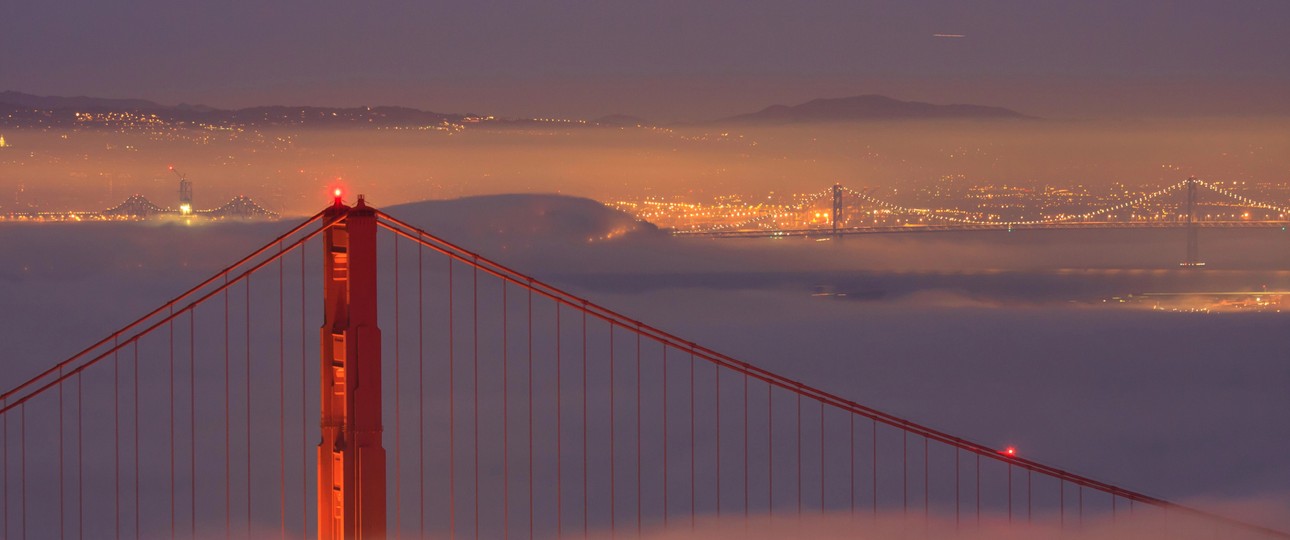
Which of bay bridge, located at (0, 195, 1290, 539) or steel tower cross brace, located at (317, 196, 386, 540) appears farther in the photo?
bay bridge, located at (0, 195, 1290, 539)

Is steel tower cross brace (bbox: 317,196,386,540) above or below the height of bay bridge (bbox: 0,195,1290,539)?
above

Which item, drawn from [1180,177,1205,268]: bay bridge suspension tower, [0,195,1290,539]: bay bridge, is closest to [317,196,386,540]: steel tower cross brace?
[0,195,1290,539]: bay bridge

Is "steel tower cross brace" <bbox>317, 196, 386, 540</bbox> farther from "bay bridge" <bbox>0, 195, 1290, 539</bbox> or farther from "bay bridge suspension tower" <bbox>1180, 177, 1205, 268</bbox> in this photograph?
"bay bridge suspension tower" <bbox>1180, 177, 1205, 268</bbox>

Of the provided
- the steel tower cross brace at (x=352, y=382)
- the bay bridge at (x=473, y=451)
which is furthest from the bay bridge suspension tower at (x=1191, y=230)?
the steel tower cross brace at (x=352, y=382)

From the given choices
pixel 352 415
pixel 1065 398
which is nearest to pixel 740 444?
pixel 1065 398

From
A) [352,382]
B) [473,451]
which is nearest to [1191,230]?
[473,451]

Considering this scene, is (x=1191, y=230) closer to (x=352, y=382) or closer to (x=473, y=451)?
(x=473, y=451)

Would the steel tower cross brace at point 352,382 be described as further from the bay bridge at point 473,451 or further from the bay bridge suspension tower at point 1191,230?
the bay bridge suspension tower at point 1191,230

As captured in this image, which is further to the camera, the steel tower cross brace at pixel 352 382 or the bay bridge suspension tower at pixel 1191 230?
the bay bridge suspension tower at pixel 1191 230

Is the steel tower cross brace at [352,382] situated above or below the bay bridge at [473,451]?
above
